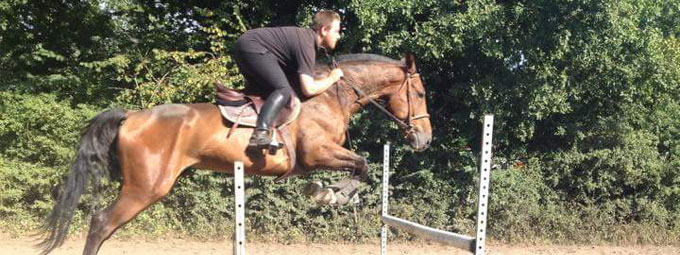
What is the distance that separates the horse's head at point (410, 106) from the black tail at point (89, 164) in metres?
1.92

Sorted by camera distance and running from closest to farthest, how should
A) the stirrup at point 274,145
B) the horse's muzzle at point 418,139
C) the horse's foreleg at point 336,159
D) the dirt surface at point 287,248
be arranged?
the stirrup at point 274,145, the horse's foreleg at point 336,159, the horse's muzzle at point 418,139, the dirt surface at point 287,248

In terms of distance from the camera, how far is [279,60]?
3.86 metres

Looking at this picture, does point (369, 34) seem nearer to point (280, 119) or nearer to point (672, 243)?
point (280, 119)

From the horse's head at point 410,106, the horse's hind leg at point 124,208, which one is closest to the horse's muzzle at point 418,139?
the horse's head at point 410,106

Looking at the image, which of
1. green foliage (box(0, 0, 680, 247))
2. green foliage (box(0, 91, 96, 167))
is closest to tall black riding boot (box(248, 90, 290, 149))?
green foliage (box(0, 0, 680, 247))

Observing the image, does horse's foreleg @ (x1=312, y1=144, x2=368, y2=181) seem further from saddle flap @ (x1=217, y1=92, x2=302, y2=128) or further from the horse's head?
the horse's head

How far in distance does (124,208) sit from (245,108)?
1.00 m

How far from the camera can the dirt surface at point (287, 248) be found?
682cm

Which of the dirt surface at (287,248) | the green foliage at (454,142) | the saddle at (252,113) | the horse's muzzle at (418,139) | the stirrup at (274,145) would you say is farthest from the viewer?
the green foliage at (454,142)

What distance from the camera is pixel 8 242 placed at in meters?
6.93

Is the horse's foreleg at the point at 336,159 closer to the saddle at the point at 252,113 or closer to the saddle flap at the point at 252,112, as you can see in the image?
the saddle at the point at 252,113

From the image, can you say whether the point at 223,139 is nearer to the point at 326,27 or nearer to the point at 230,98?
the point at 230,98

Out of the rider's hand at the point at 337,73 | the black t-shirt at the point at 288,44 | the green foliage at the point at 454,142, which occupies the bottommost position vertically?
the green foliage at the point at 454,142

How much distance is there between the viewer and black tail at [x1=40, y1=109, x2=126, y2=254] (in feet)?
12.8
